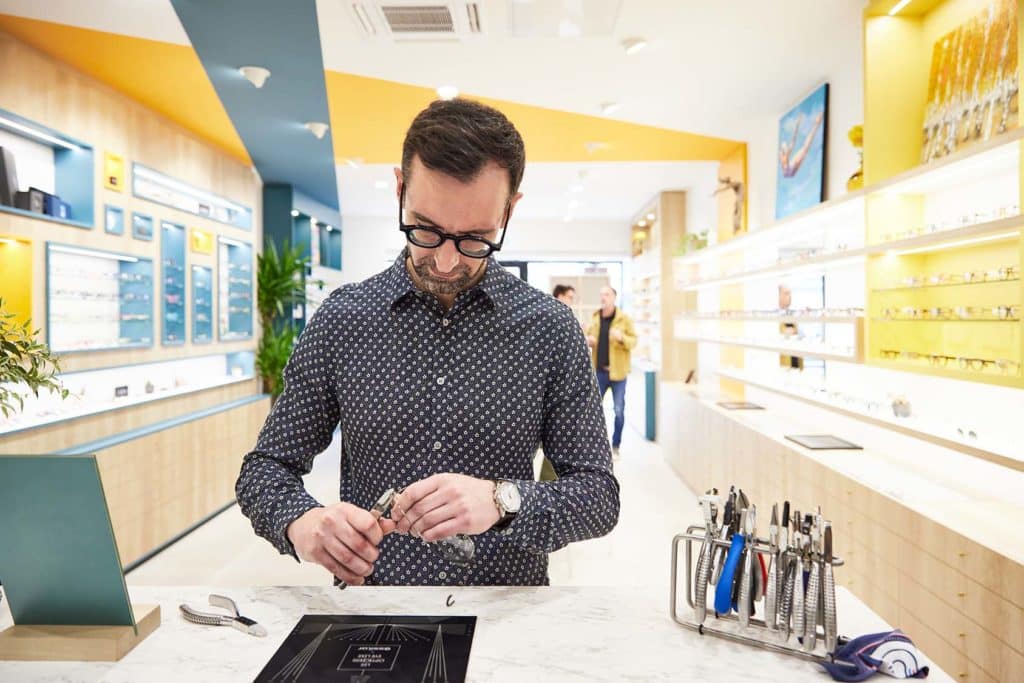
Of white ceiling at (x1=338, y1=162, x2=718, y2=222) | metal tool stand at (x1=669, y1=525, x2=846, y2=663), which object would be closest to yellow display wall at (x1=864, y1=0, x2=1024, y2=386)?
metal tool stand at (x1=669, y1=525, x2=846, y2=663)

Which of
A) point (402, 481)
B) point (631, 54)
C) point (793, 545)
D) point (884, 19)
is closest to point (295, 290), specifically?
point (631, 54)

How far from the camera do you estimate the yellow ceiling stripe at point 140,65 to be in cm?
364

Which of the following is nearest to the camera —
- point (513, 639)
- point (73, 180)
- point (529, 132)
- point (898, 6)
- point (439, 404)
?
point (513, 639)

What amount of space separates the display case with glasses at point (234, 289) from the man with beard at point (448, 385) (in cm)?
524

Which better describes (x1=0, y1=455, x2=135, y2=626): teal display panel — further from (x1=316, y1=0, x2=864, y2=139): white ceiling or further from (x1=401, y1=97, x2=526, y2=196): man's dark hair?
(x1=316, y1=0, x2=864, y2=139): white ceiling

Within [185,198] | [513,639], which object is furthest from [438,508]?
[185,198]

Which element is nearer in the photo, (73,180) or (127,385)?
(73,180)

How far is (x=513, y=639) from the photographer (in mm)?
1117

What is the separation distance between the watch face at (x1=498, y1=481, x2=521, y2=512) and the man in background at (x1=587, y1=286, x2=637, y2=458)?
646 centimetres

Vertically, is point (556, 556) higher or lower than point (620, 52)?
lower

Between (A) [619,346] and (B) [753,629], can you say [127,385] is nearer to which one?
(A) [619,346]

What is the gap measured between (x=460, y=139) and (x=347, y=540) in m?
0.70

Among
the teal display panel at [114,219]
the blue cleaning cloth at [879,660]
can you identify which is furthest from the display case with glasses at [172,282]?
the blue cleaning cloth at [879,660]

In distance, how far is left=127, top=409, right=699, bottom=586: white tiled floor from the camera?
3928 millimetres
